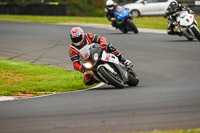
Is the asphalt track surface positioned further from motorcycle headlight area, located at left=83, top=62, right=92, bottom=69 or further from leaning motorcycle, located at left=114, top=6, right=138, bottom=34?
leaning motorcycle, located at left=114, top=6, right=138, bottom=34

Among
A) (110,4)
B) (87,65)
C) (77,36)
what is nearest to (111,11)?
(110,4)

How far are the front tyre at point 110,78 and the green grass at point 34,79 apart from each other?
4.26ft

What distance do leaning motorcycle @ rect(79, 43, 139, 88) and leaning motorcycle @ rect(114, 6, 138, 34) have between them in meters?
13.7

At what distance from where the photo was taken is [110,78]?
37.8 ft

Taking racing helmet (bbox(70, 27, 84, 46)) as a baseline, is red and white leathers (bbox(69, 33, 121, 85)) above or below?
below

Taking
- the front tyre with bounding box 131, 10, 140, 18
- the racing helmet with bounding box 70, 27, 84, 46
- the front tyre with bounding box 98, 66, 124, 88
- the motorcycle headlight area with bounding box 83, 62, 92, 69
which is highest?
the racing helmet with bounding box 70, 27, 84, 46

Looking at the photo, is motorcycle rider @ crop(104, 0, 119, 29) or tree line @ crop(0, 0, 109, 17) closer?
motorcycle rider @ crop(104, 0, 119, 29)

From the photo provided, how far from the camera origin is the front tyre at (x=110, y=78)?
11453mm

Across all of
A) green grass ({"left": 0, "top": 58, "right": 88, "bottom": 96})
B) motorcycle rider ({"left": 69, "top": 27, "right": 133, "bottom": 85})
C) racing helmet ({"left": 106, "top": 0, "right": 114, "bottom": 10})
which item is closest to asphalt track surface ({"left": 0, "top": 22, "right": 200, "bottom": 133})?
motorcycle rider ({"left": 69, "top": 27, "right": 133, "bottom": 85})

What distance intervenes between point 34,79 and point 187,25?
8.75 m

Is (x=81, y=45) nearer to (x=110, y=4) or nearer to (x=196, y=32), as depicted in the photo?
(x=196, y=32)

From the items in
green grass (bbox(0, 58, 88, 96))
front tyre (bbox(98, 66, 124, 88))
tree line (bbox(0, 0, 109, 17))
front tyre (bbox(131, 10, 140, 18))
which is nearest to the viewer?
front tyre (bbox(98, 66, 124, 88))

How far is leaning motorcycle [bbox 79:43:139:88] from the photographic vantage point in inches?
453

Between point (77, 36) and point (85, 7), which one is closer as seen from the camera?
point (77, 36)
